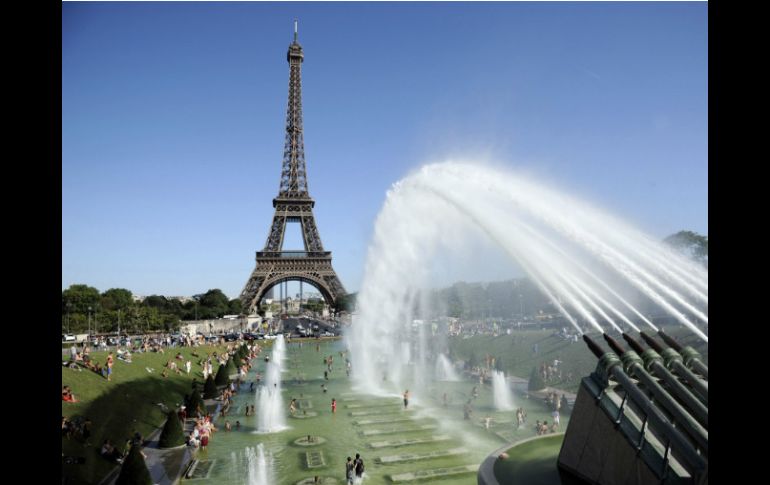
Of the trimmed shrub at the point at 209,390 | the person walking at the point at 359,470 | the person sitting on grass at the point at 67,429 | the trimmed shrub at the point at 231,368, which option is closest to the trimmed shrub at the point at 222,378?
the trimmed shrub at the point at 231,368

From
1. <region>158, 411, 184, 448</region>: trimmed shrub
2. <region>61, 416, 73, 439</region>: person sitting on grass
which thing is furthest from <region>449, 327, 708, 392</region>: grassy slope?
<region>61, 416, 73, 439</region>: person sitting on grass

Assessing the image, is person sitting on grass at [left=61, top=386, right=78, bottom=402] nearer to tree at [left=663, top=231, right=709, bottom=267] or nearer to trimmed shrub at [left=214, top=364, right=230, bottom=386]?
trimmed shrub at [left=214, top=364, right=230, bottom=386]

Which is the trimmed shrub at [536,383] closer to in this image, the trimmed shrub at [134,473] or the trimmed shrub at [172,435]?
the trimmed shrub at [172,435]

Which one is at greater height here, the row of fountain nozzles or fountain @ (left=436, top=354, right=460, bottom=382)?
the row of fountain nozzles
